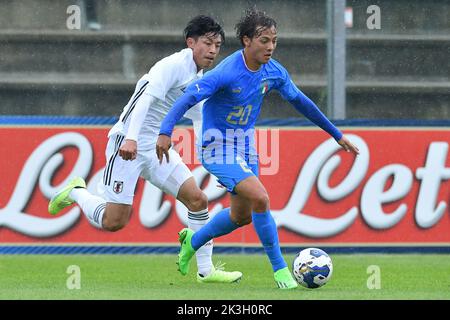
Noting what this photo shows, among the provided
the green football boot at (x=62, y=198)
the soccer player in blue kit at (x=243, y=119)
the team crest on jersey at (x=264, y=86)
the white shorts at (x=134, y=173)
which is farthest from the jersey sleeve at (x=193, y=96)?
the green football boot at (x=62, y=198)

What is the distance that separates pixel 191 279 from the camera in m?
9.05

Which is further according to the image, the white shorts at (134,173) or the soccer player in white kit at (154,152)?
the white shorts at (134,173)

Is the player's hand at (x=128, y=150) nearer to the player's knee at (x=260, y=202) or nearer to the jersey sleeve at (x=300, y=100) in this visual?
the player's knee at (x=260, y=202)

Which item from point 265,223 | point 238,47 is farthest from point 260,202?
point 238,47

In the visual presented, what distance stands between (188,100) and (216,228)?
3.21 ft

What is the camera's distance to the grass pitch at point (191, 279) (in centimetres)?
748

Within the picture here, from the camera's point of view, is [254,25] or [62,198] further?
[62,198]

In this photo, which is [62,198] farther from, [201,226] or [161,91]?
[161,91]

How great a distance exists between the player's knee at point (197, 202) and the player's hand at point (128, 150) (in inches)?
31.4

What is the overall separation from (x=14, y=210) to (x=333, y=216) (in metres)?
2.89

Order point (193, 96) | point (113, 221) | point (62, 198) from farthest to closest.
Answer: point (62, 198), point (113, 221), point (193, 96)

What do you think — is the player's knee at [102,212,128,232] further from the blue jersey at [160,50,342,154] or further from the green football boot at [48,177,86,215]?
the blue jersey at [160,50,342,154]

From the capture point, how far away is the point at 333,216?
11.6 metres

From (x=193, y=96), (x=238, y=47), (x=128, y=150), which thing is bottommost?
(x=128, y=150)
